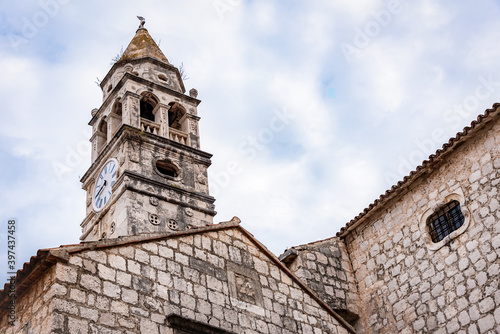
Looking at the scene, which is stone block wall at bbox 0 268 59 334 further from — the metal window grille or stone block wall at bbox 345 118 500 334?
the metal window grille

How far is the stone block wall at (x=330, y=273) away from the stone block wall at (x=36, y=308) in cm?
594

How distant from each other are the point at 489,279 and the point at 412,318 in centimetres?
183

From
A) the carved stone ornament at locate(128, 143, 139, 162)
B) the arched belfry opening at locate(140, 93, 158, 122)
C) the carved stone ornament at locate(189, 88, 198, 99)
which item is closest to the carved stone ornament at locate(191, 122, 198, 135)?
the arched belfry opening at locate(140, 93, 158, 122)

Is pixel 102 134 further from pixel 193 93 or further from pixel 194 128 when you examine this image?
pixel 193 93

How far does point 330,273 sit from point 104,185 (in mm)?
9587

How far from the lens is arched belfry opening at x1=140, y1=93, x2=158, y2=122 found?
23562 millimetres

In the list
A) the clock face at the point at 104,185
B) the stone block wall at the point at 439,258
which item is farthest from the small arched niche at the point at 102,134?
the stone block wall at the point at 439,258

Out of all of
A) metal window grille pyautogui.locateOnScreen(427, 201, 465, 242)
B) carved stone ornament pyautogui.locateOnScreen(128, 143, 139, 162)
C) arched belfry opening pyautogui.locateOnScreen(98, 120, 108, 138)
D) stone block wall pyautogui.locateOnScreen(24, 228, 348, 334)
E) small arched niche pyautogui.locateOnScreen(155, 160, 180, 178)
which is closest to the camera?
stone block wall pyautogui.locateOnScreen(24, 228, 348, 334)

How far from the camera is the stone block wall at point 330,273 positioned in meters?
14.2

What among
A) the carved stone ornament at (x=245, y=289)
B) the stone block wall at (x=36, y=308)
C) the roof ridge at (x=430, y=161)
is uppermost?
the roof ridge at (x=430, y=161)

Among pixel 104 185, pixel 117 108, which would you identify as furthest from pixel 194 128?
pixel 104 185

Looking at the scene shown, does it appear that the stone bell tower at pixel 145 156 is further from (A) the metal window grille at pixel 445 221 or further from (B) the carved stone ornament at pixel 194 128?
(A) the metal window grille at pixel 445 221

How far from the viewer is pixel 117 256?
10.3 meters

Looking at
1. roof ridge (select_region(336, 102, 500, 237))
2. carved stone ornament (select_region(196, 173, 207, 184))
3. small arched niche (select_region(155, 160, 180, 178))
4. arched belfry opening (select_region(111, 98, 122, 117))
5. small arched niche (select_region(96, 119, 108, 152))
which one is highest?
arched belfry opening (select_region(111, 98, 122, 117))
